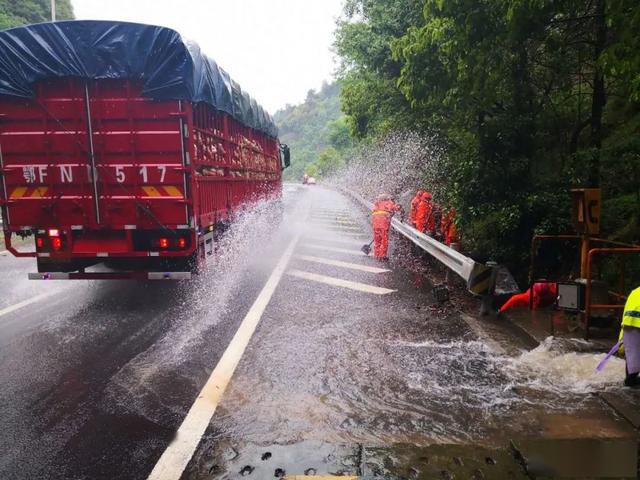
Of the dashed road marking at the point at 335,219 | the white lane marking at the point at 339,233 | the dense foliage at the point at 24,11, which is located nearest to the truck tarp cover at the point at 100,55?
the white lane marking at the point at 339,233

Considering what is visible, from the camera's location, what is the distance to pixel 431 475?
9.73 ft

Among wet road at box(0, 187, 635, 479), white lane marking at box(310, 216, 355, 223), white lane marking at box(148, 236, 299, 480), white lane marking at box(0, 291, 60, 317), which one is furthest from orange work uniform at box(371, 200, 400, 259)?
white lane marking at box(310, 216, 355, 223)

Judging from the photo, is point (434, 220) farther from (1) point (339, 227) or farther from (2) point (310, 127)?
(2) point (310, 127)

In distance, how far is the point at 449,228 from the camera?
10648 mm

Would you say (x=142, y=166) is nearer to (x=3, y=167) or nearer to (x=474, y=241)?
(x=3, y=167)

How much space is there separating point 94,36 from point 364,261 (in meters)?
6.26

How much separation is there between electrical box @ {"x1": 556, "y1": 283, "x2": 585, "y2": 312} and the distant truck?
178 inches

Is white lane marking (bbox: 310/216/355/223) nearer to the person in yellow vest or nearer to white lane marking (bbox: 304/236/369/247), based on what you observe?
white lane marking (bbox: 304/236/369/247)

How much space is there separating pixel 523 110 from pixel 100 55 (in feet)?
21.1

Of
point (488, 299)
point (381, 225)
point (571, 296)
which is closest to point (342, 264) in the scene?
point (381, 225)

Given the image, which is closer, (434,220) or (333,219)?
(434,220)

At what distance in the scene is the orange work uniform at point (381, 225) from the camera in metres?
10.3

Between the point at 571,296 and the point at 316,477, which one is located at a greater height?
the point at 571,296

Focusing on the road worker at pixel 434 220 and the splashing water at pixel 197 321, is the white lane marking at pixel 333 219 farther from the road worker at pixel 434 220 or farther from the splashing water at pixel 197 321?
the road worker at pixel 434 220
